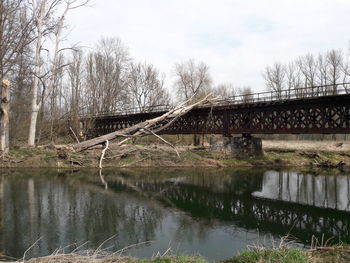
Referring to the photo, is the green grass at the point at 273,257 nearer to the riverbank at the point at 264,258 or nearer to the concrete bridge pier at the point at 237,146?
the riverbank at the point at 264,258

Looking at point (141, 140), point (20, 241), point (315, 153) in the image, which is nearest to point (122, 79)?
point (141, 140)

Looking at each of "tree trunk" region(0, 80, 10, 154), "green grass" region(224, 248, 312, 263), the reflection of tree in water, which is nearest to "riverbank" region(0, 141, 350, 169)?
"tree trunk" region(0, 80, 10, 154)

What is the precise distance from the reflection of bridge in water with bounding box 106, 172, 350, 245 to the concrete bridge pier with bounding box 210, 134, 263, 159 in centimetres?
794

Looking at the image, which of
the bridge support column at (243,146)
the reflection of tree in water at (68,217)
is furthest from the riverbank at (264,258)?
the bridge support column at (243,146)

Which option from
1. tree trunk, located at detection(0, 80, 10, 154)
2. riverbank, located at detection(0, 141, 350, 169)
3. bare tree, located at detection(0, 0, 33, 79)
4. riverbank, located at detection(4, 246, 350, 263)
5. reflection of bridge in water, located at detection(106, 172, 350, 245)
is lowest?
reflection of bridge in water, located at detection(106, 172, 350, 245)

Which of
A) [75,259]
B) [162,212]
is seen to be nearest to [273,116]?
[162,212]

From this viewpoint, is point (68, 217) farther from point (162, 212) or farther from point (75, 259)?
point (75, 259)

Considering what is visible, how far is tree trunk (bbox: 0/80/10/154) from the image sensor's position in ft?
72.0

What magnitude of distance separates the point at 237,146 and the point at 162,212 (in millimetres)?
21212

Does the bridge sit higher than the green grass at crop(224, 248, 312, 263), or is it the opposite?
the bridge

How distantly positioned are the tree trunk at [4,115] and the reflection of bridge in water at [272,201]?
32.5ft

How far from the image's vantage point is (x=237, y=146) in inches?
1319

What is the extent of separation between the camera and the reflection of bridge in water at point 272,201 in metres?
12.4

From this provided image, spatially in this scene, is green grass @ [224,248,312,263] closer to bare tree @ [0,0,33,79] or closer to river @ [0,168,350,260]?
river @ [0,168,350,260]
